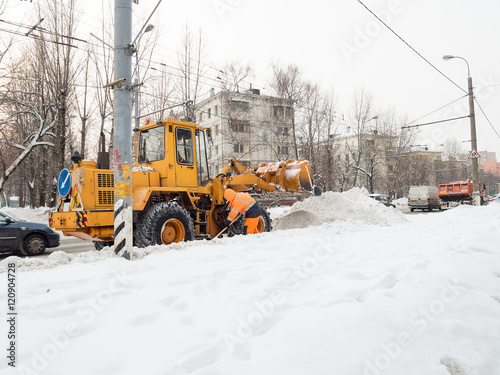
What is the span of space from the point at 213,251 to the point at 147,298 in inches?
98.8

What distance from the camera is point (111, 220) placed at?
7.18 meters

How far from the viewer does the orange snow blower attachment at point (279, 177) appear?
10477 mm

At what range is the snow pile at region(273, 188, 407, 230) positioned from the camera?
38.7ft

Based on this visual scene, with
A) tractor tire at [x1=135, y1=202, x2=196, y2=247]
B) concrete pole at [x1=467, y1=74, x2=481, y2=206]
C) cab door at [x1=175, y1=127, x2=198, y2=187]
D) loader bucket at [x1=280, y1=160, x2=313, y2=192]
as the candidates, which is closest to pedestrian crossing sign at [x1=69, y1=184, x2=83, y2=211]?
tractor tire at [x1=135, y1=202, x2=196, y2=247]

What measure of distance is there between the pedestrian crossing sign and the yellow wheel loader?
20mm

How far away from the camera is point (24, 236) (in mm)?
9516

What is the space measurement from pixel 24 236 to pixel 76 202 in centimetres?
365

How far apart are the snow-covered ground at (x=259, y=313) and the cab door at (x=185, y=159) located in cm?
268

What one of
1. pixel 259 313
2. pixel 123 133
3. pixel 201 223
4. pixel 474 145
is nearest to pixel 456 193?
pixel 474 145

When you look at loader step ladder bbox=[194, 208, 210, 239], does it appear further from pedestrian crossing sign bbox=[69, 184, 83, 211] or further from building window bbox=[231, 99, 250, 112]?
building window bbox=[231, 99, 250, 112]

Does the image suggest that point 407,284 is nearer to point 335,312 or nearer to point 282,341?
point 335,312

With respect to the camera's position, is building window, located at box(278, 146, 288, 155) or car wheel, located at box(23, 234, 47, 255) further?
building window, located at box(278, 146, 288, 155)

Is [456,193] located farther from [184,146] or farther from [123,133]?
[123,133]

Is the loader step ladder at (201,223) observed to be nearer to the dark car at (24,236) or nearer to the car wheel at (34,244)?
the dark car at (24,236)
